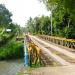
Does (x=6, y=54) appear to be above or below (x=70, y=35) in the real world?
below

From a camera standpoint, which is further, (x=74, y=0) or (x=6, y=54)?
(x=6, y=54)

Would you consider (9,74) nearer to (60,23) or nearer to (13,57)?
(13,57)

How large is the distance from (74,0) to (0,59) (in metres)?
35.1

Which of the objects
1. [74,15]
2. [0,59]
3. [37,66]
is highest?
[74,15]

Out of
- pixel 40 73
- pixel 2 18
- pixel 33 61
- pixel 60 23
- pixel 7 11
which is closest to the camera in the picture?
pixel 40 73

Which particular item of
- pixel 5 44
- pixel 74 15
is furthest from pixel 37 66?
pixel 5 44

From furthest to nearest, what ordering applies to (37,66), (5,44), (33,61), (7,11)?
(7,11), (5,44), (33,61), (37,66)

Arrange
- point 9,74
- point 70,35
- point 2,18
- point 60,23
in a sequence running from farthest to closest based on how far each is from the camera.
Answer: point 2,18 < point 60,23 < point 70,35 < point 9,74

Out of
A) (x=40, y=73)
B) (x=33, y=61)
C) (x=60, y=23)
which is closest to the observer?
(x=40, y=73)

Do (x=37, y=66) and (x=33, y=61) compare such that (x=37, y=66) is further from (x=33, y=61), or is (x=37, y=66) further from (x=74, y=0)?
(x=74, y=0)

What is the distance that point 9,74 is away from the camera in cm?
2400

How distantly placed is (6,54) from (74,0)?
36.0 metres

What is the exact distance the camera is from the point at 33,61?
1616cm

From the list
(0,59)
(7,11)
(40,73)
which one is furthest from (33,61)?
(7,11)
